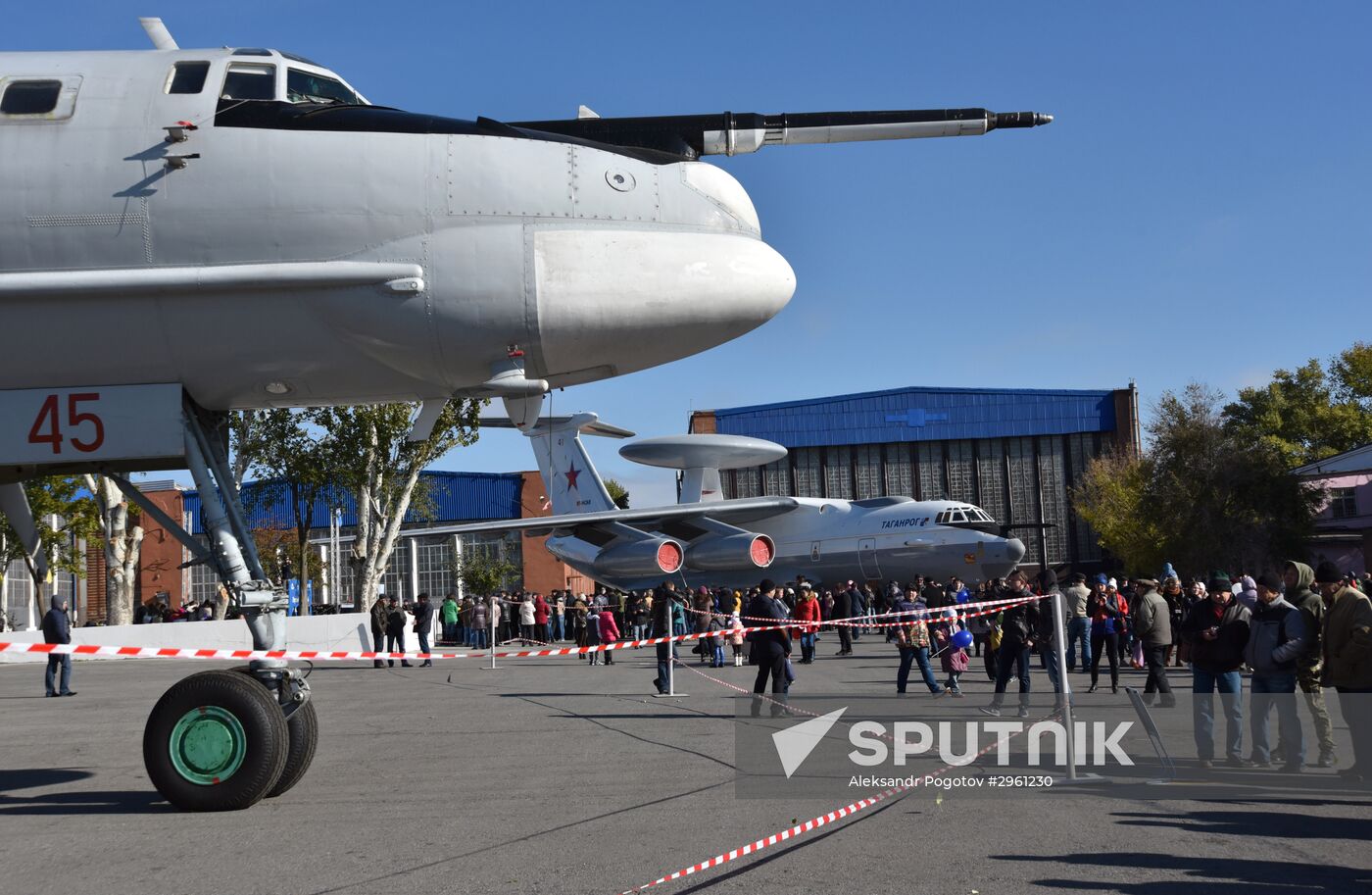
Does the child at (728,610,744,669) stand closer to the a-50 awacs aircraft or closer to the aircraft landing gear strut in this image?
the aircraft landing gear strut

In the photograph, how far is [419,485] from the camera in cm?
3541

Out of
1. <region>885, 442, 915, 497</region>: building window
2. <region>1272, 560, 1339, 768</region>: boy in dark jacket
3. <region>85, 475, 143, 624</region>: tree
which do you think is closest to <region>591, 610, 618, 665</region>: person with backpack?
<region>85, 475, 143, 624</region>: tree

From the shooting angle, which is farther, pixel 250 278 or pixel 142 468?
pixel 142 468

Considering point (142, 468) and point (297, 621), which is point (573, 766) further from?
point (297, 621)

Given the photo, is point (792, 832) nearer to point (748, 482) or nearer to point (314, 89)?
point (314, 89)

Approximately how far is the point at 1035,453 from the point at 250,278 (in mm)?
59827

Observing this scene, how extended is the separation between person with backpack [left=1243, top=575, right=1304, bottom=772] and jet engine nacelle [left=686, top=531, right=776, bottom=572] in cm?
2450

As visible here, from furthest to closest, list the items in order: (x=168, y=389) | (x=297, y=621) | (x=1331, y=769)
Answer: (x=297, y=621), (x=1331, y=769), (x=168, y=389)

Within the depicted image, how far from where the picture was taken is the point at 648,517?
118 feet

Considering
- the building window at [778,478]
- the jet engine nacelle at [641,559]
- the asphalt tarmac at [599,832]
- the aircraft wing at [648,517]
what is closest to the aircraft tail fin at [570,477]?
the aircraft wing at [648,517]

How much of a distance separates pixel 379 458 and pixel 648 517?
921cm

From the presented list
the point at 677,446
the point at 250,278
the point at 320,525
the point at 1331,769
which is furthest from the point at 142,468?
the point at 320,525

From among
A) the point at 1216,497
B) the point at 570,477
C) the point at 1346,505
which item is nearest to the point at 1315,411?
the point at 1346,505

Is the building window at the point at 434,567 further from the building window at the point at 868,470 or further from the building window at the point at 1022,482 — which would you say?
the building window at the point at 1022,482
